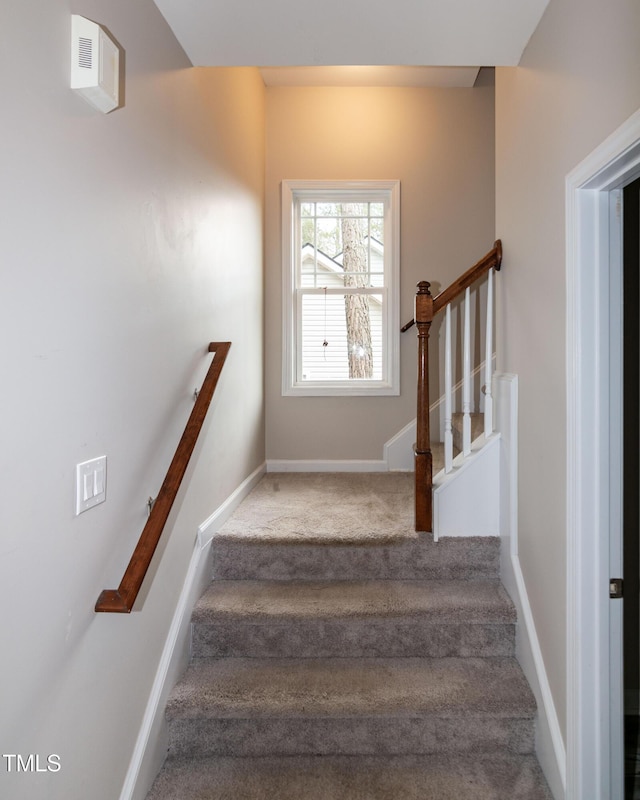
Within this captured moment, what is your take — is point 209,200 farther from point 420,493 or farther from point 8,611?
point 8,611

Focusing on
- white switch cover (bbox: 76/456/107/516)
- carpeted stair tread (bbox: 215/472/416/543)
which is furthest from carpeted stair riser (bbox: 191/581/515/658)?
white switch cover (bbox: 76/456/107/516)

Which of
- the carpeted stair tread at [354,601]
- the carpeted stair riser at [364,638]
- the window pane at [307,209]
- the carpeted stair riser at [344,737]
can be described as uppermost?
the window pane at [307,209]

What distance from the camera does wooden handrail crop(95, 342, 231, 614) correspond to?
1309 mm

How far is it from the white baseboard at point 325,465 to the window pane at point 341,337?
64 centimetres

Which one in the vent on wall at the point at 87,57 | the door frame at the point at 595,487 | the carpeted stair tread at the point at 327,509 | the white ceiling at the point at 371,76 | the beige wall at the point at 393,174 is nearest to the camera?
the vent on wall at the point at 87,57

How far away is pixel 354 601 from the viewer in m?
2.09

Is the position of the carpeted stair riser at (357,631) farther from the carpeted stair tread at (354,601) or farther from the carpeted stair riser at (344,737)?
the carpeted stair riser at (344,737)

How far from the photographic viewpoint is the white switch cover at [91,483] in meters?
1.22

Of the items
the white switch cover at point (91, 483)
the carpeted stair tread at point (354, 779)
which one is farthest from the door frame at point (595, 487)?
the white switch cover at point (91, 483)

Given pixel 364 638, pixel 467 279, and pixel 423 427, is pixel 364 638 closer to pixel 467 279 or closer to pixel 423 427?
pixel 423 427

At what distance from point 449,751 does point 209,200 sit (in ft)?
8.01

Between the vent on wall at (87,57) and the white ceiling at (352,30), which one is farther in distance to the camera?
the white ceiling at (352,30)

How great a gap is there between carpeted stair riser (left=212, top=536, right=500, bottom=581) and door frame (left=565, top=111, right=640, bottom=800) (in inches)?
29.4

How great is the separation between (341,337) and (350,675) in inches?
98.8
